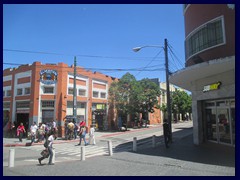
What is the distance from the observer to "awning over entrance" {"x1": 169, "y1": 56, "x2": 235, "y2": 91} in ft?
34.0

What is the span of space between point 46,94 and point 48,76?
1.87 metres

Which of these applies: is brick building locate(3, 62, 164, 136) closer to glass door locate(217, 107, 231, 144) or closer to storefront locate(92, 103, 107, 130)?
storefront locate(92, 103, 107, 130)

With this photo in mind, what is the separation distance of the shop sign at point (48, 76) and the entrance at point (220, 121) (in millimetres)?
16663

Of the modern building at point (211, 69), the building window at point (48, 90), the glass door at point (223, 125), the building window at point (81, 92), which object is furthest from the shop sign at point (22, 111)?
the glass door at point (223, 125)

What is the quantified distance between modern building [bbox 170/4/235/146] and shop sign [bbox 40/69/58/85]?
1511 cm

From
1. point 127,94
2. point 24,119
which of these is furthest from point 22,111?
point 127,94

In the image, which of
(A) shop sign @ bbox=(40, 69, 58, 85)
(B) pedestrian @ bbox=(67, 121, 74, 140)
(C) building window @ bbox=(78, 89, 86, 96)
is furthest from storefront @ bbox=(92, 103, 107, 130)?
(B) pedestrian @ bbox=(67, 121, 74, 140)

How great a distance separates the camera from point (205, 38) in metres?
13.0

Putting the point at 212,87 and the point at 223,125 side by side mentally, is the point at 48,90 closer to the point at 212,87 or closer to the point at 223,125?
the point at 212,87

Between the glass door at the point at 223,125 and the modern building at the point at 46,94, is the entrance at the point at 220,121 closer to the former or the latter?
the glass door at the point at 223,125

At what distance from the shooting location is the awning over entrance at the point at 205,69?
10.4 m
